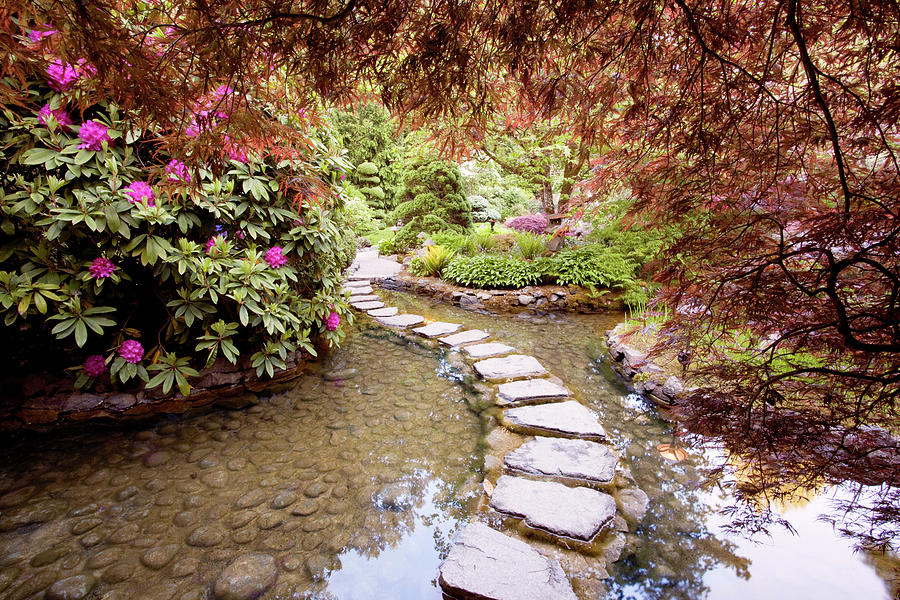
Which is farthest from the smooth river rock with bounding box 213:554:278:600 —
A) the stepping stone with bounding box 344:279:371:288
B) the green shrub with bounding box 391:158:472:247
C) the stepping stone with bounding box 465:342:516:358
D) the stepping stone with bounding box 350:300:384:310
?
the green shrub with bounding box 391:158:472:247

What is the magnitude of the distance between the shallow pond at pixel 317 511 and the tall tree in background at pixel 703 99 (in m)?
0.46

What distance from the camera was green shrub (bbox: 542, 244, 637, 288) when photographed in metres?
5.10

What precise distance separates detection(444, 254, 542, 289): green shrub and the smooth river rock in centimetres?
444

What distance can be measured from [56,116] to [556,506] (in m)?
3.18

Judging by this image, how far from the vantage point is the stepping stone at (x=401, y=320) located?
13.7 feet

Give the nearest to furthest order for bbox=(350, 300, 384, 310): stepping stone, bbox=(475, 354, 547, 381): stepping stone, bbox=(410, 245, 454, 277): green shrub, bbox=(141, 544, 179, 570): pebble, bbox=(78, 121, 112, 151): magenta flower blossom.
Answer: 1. bbox=(141, 544, 179, 570): pebble
2. bbox=(78, 121, 112, 151): magenta flower blossom
3. bbox=(475, 354, 547, 381): stepping stone
4. bbox=(350, 300, 384, 310): stepping stone
5. bbox=(410, 245, 454, 277): green shrub

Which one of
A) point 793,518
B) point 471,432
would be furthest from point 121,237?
point 793,518

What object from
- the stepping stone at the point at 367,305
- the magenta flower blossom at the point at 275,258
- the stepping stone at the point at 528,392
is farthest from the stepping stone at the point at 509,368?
the stepping stone at the point at 367,305

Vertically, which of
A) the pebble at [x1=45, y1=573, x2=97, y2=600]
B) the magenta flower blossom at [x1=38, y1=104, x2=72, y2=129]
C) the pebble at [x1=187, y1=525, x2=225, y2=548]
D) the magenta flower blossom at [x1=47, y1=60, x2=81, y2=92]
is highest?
the magenta flower blossom at [x1=47, y1=60, x2=81, y2=92]

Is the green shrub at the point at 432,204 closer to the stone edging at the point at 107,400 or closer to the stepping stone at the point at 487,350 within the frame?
the stepping stone at the point at 487,350

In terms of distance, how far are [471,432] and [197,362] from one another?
6.63ft

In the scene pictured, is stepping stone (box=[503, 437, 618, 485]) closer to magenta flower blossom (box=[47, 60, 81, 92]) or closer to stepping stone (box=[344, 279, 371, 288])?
magenta flower blossom (box=[47, 60, 81, 92])

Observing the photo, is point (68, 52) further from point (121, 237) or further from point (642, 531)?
point (642, 531)

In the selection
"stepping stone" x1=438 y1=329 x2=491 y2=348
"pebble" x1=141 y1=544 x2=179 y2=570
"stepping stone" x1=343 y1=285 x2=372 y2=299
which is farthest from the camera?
"stepping stone" x1=343 y1=285 x2=372 y2=299
